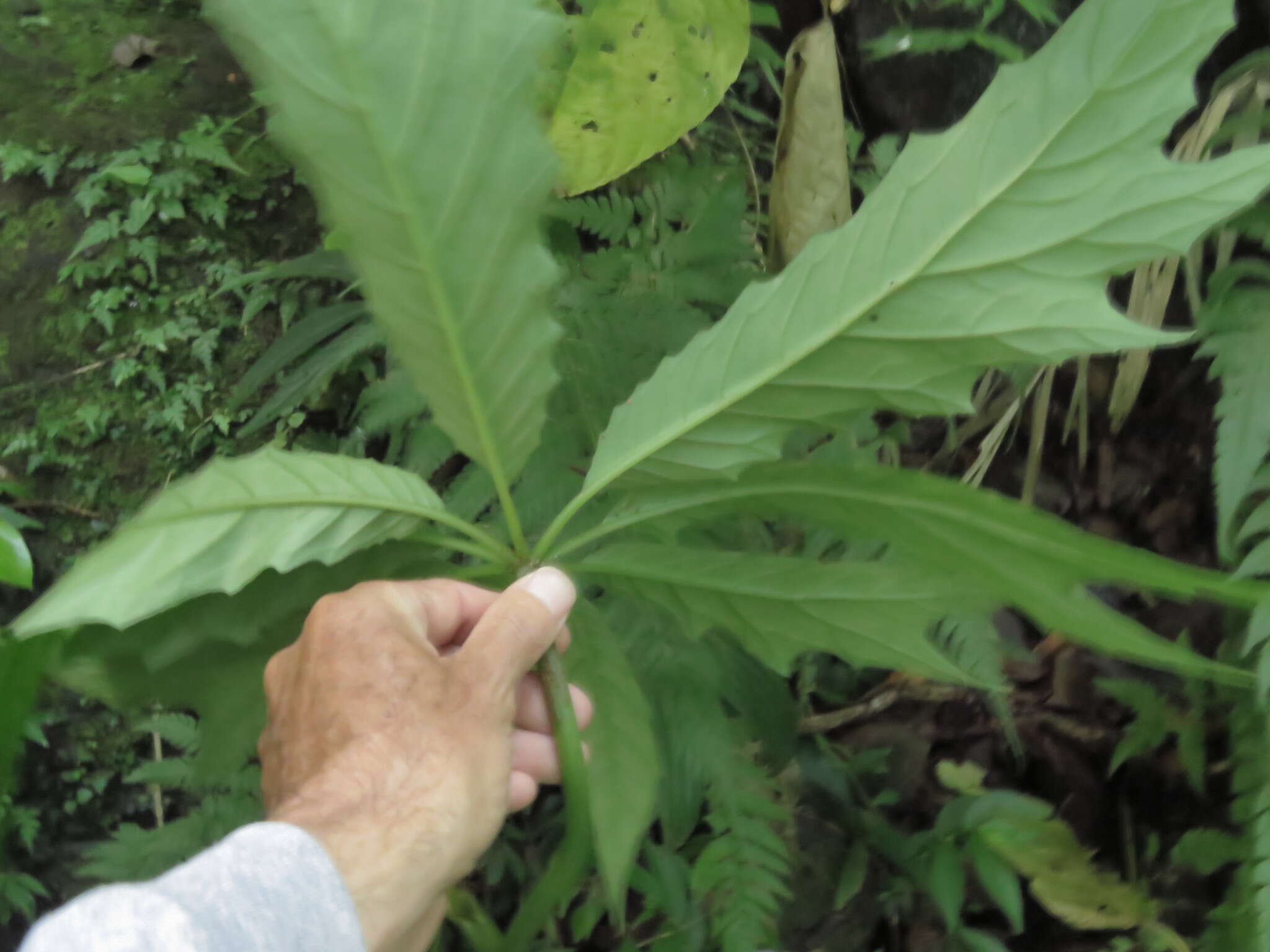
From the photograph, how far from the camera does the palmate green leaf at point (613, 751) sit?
1.84ft

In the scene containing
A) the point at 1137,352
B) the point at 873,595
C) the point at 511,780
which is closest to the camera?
the point at 873,595

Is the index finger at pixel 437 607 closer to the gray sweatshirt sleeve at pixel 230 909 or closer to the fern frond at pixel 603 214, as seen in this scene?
the gray sweatshirt sleeve at pixel 230 909

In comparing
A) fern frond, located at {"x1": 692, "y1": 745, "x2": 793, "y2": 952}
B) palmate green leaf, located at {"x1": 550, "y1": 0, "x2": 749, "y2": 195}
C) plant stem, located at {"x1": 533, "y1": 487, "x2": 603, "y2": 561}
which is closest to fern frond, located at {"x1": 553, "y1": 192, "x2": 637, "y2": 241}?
palmate green leaf, located at {"x1": 550, "y1": 0, "x2": 749, "y2": 195}

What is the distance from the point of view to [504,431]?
1.80 feet

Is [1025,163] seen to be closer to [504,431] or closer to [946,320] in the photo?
[946,320]

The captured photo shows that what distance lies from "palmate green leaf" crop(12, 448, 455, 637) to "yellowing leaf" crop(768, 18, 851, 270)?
0.54 m

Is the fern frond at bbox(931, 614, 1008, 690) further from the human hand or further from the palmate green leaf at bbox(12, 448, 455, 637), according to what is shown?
the palmate green leaf at bbox(12, 448, 455, 637)

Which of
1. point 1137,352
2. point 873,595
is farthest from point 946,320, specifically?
point 1137,352

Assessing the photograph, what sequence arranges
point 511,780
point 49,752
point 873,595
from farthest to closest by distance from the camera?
point 49,752, point 511,780, point 873,595

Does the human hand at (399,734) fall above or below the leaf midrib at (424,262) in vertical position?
below

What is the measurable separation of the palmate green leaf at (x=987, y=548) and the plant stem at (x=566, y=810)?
0.17 m

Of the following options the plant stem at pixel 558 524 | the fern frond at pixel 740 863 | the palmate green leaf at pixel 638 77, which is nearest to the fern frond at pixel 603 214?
the palmate green leaf at pixel 638 77

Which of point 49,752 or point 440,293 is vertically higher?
point 440,293

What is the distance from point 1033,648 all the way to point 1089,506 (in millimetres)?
232
